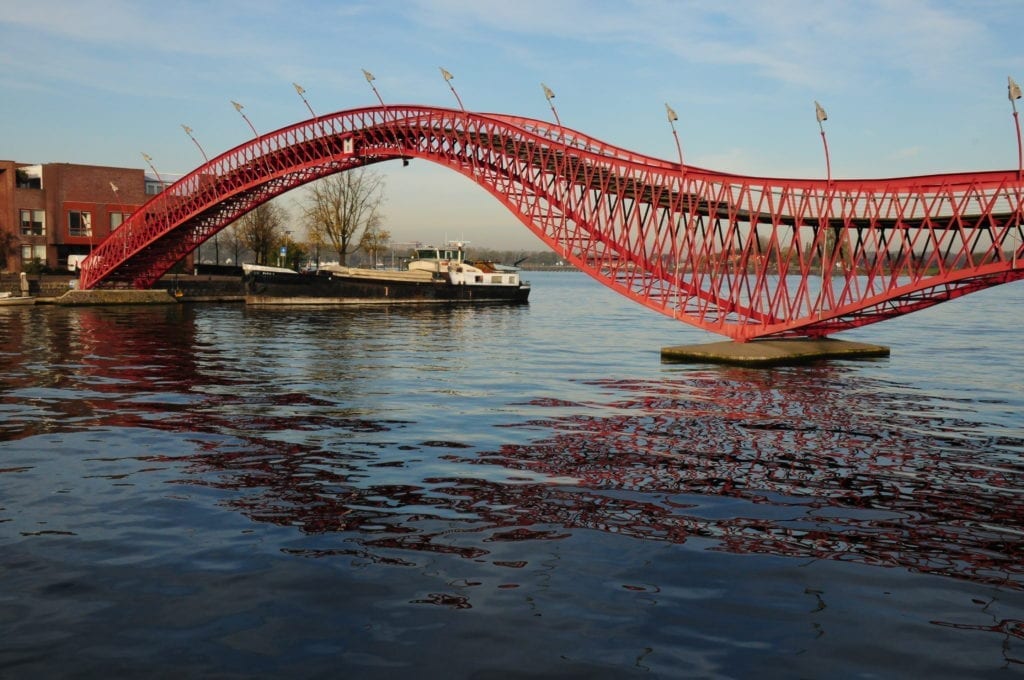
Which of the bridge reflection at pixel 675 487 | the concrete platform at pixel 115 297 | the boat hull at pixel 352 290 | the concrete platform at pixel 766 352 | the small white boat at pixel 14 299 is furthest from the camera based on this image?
the boat hull at pixel 352 290

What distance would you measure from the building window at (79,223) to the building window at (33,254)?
128 inches

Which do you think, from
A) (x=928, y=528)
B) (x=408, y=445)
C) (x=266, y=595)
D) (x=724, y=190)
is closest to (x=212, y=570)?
(x=266, y=595)

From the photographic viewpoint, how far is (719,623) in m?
8.98

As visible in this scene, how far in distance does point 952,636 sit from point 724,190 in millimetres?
31718

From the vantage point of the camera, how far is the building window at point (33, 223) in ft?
296

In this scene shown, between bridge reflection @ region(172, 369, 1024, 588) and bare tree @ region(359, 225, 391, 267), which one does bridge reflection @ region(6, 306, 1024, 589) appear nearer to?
bridge reflection @ region(172, 369, 1024, 588)

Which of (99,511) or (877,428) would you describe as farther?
(877,428)

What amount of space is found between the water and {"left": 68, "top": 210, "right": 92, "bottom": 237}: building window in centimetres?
7298


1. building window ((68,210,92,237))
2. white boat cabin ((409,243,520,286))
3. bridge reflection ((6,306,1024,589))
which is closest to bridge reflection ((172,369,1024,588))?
bridge reflection ((6,306,1024,589))

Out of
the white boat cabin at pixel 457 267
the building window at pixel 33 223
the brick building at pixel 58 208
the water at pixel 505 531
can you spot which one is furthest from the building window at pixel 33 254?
the water at pixel 505 531

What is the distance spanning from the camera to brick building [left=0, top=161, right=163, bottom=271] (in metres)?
89.1

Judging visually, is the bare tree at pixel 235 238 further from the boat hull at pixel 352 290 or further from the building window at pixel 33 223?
the boat hull at pixel 352 290

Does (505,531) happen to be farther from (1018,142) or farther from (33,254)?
(33,254)

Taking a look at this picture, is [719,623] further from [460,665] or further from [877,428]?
[877,428]
